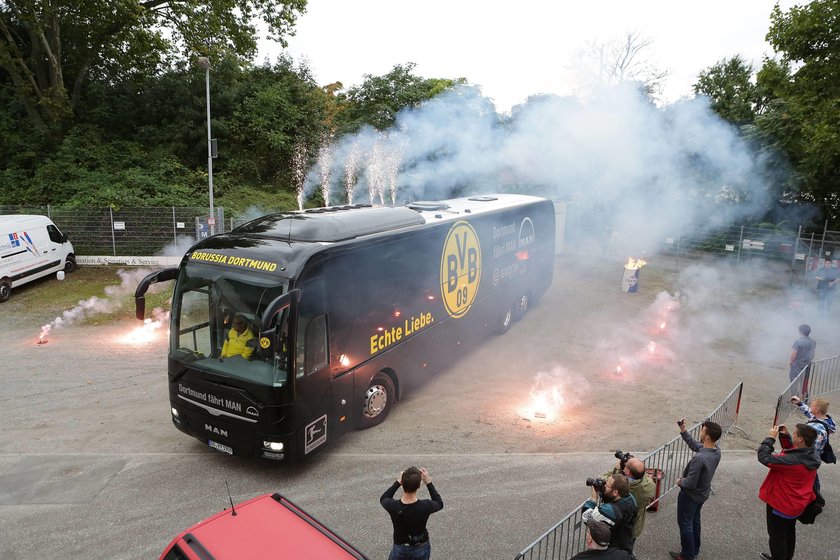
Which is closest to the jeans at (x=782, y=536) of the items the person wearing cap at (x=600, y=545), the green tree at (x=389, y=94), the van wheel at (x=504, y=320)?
the person wearing cap at (x=600, y=545)

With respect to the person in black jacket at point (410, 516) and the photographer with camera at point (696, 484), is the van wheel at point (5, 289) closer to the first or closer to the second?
the person in black jacket at point (410, 516)

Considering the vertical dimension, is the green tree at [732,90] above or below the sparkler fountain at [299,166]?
above

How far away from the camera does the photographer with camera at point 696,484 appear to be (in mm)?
4980

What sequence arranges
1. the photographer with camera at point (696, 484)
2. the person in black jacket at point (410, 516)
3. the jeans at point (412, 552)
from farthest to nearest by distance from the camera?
1. the photographer with camera at point (696, 484)
2. the jeans at point (412, 552)
3. the person in black jacket at point (410, 516)

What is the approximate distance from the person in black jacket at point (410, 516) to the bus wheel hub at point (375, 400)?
11.3ft

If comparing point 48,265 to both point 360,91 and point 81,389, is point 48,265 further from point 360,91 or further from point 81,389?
point 360,91

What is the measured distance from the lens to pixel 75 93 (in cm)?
2345

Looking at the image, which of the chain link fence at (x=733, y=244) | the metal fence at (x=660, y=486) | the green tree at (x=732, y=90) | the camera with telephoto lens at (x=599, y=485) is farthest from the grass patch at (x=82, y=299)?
the green tree at (x=732, y=90)

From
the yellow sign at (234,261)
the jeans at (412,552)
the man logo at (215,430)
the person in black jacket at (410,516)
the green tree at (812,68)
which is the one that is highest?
the green tree at (812,68)

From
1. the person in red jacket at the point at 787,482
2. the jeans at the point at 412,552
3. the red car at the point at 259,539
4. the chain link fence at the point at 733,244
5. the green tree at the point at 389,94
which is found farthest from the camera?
the green tree at the point at 389,94

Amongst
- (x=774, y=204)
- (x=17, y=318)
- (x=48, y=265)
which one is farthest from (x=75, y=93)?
(x=774, y=204)

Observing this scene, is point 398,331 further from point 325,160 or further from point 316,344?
point 325,160

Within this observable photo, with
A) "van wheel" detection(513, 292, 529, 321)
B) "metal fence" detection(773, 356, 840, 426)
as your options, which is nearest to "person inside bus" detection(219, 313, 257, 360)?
"metal fence" detection(773, 356, 840, 426)

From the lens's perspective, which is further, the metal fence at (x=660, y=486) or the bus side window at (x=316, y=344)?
the bus side window at (x=316, y=344)
